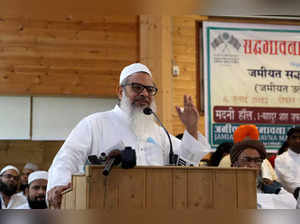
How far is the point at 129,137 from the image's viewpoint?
3451mm

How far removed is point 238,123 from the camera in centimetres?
737

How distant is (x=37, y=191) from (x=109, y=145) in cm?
246

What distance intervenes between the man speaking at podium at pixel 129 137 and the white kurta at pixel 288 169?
1685mm

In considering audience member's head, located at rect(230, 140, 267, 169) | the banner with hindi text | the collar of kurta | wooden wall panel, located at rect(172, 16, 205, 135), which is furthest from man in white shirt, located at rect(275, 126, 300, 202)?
wooden wall panel, located at rect(172, 16, 205, 135)

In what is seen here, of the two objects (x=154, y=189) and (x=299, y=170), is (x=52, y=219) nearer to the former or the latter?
(x=154, y=189)

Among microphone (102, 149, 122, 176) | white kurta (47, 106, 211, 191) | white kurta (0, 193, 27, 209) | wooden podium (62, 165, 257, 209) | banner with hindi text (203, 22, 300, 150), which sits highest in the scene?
banner with hindi text (203, 22, 300, 150)

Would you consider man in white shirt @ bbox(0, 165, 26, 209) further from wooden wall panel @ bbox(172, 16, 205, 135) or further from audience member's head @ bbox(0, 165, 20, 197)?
wooden wall panel @ bbox(172, 16, 205, 135)

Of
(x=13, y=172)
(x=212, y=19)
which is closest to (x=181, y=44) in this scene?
(x=212, y=19)

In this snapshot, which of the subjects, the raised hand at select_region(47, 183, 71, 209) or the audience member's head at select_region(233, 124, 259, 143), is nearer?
the raised hand at select_region(47, 183, 71, 209)

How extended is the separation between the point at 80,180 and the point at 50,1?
1.78 metres

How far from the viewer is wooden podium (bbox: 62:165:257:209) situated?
1965 millimetres

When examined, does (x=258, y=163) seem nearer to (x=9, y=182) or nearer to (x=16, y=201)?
(x=16, y=201)

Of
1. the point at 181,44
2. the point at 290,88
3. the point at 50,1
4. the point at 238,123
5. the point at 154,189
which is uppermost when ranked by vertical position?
the point at 181,44

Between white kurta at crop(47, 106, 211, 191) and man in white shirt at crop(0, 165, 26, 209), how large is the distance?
3124mm
